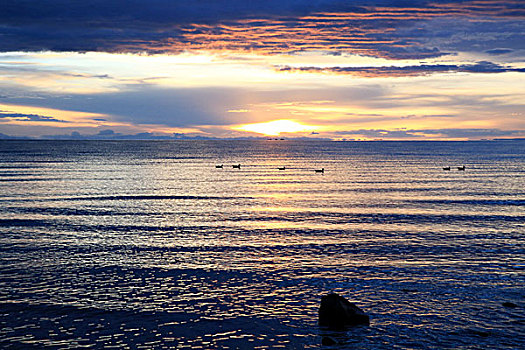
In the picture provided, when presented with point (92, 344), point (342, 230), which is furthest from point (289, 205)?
point (92, 344)

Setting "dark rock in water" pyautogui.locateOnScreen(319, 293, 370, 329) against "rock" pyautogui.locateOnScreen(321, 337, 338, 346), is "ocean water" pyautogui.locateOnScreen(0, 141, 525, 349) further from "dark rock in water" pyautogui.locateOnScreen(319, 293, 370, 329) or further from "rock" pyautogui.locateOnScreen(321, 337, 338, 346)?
"dark rock in water" pyautogui.locateOnScreen(319, 293, 370, 329)

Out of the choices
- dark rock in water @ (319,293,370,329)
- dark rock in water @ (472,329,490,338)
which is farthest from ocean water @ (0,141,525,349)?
dark rock in water @ (319,293,370,329)

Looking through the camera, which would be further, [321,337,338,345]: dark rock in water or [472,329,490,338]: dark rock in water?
[472,329,490,338]: dark rock in water

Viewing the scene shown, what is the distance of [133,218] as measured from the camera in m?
51.4

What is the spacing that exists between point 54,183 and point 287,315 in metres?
73.8

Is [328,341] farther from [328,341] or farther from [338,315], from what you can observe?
[338,315]

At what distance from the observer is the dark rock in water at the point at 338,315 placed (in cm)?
2191

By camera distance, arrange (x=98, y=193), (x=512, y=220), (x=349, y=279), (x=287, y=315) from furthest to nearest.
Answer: (x=98, y=193) < (x=512, y=220) < (x=349, y=279) < (x=287, y=315)

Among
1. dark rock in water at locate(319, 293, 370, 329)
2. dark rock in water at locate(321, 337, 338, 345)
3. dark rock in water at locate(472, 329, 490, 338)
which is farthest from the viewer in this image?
dark rock in water at locate(319, 293, 370, 329)

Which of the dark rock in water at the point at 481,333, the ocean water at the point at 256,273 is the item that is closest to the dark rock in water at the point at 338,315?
the ocean water at the point at 256,273

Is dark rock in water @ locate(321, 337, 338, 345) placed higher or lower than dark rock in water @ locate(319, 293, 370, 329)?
lower

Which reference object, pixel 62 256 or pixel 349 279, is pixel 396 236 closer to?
pixel 349 279

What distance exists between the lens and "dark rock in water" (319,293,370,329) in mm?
21906

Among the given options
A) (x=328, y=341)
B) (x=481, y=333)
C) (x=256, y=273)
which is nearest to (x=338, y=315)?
(x=328, y=341)
